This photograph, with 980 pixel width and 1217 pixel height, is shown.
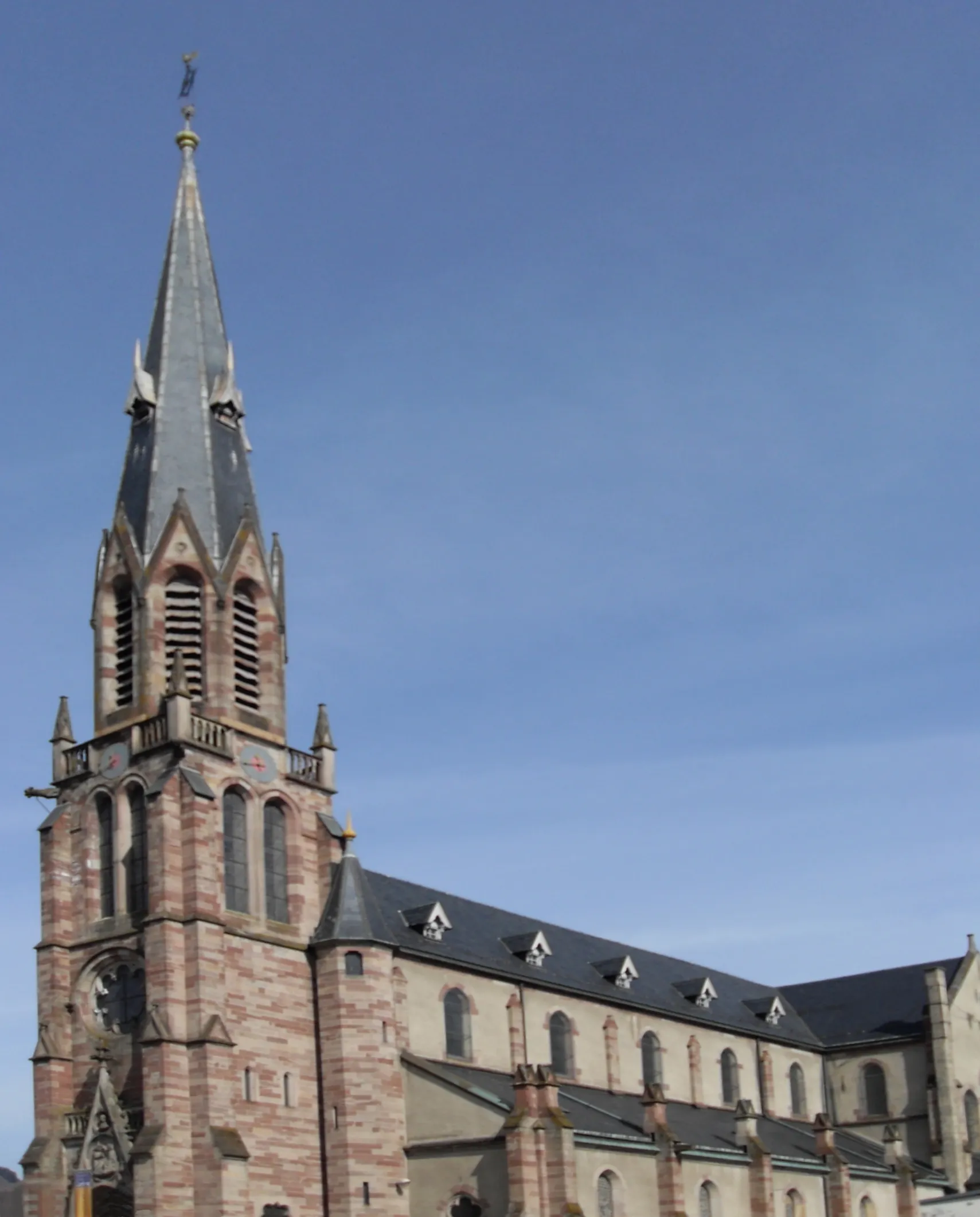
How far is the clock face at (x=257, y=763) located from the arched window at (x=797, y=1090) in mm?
39481

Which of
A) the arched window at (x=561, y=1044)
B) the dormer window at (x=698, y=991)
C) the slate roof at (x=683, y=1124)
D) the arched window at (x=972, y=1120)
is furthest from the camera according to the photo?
the arched window at (x=972, y=1120)

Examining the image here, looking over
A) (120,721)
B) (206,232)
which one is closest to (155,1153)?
(120,721)

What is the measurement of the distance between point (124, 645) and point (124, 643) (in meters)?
0.04

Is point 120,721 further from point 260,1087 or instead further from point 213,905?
point 260,1087

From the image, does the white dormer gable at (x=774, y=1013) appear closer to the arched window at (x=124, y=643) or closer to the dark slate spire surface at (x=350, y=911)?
the dark slate spire surface at (x=350, y=911)

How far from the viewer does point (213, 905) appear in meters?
52.3

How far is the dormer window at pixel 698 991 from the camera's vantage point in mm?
78500

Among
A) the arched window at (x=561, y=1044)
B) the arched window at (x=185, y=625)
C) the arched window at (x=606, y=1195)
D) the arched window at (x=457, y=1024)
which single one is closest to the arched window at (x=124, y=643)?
the arched window at (x=185, y=625)

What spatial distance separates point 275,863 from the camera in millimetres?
56500

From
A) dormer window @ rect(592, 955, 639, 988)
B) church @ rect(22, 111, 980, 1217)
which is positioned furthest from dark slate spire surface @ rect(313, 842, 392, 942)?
dormer window @ rect(592, 955, 639, 988)

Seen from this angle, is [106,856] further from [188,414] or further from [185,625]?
[188,414]

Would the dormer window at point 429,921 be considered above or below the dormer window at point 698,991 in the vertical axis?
above

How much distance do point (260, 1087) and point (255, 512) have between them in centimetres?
2119

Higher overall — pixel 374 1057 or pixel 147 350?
pixel 147 350
